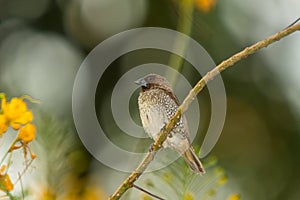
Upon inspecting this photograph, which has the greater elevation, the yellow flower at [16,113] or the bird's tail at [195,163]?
the yellow flower at [16,113]

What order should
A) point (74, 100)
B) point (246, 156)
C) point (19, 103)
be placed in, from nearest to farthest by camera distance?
point (74, 100), point (19, 103), point (246, 156)

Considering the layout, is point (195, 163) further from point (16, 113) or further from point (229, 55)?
point (229, 55)

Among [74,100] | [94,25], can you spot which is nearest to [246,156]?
[94,25]

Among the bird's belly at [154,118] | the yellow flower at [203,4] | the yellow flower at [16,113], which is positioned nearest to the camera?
the yellow flower at [16,113]

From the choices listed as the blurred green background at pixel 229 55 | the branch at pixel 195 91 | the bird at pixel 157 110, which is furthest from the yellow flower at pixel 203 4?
the blurred green background at pixel 229 55

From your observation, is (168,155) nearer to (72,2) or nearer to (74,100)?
(74,100)

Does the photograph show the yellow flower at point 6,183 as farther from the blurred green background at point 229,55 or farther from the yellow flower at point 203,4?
the blurred green background at point 229,55
